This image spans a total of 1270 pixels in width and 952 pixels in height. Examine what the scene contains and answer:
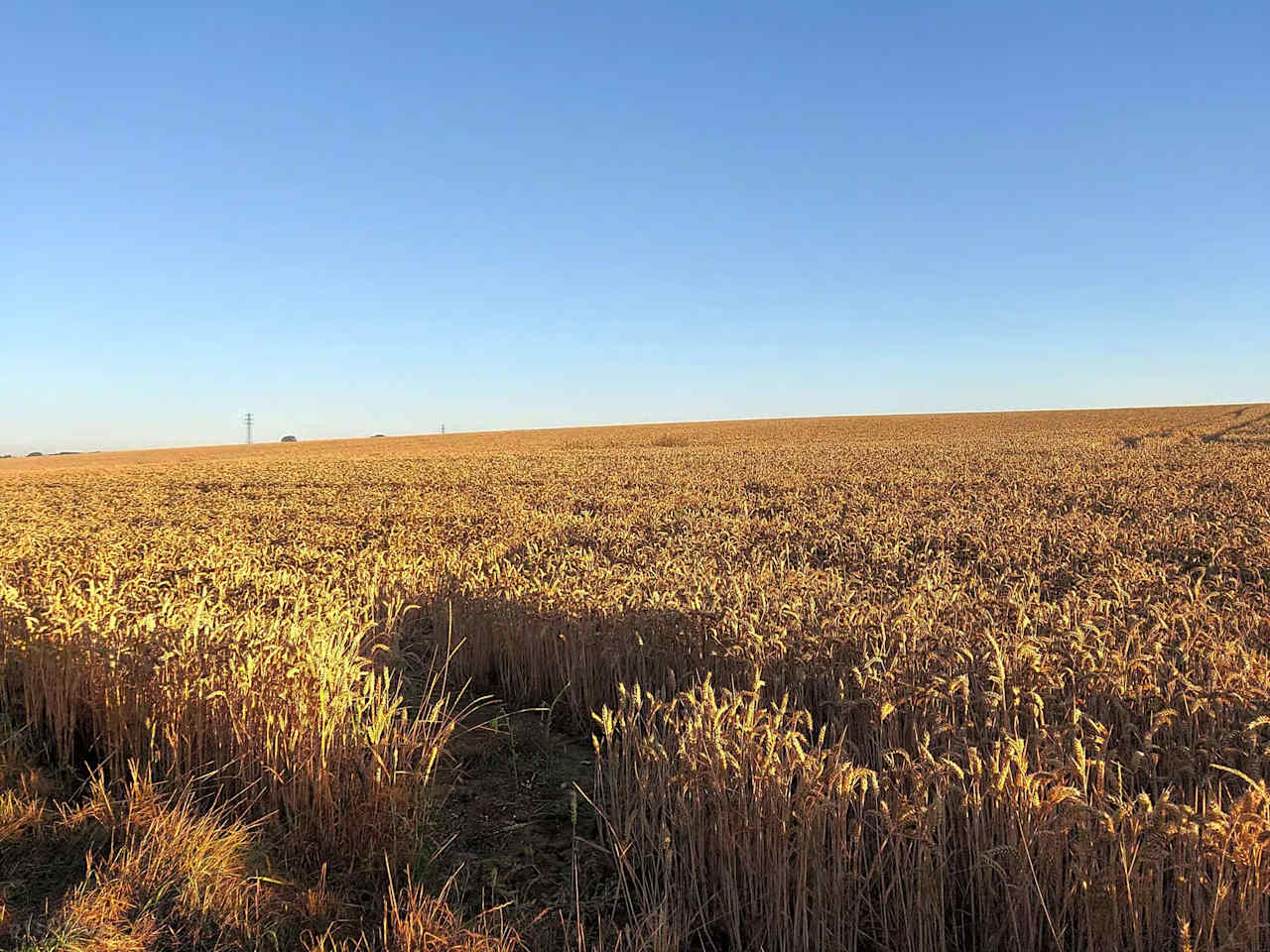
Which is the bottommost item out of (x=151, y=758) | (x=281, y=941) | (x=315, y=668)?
(x=281, y=941)

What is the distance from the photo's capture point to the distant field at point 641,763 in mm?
2615

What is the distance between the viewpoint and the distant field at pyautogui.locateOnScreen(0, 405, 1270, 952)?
2615mm

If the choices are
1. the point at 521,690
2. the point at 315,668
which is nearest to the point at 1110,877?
the point at 315,668

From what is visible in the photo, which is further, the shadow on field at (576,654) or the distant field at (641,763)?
A: the shadow on field at (576,654)

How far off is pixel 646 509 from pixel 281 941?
11.7m

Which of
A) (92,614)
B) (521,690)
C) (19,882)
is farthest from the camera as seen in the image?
(521,690)

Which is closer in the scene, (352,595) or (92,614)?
(92,614)

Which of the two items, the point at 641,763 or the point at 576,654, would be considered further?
the point at 576,654

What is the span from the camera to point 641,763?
3.45 metres

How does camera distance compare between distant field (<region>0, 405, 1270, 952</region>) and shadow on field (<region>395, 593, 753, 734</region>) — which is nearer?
distant field (<region>0, 405, 1270, 952</region>)

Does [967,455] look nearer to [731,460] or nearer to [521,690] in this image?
[731,460]

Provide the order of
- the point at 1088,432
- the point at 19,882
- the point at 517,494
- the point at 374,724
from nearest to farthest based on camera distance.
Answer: the point at 19,882 → the point at 374,724 → the point at 517,494 → the point at 1088,432

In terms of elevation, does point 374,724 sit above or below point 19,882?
above

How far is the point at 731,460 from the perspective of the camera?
29359 mm
